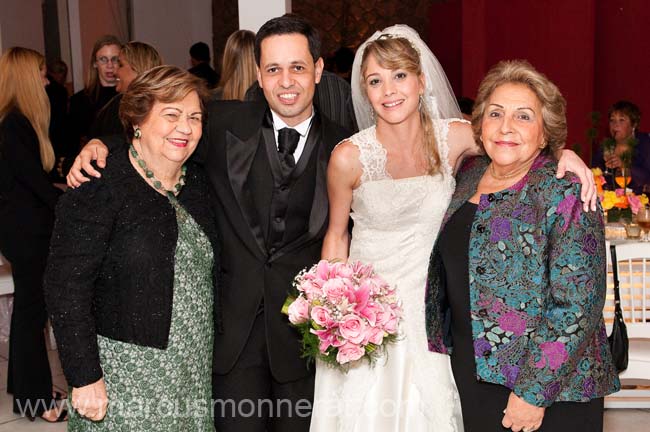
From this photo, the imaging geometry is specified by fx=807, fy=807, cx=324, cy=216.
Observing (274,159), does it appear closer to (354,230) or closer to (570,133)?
(354,230)

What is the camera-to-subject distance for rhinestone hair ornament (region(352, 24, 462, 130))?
2.81m

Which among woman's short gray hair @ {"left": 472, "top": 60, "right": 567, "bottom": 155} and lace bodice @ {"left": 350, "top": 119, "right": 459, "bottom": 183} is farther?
lace bodice @ {"left": 350, "top": 119, "right": 459, "bottom": 183}

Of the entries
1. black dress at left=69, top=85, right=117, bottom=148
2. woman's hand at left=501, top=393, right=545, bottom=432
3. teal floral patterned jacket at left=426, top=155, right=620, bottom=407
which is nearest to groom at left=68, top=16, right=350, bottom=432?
teal floral patterned jacket at left=426, top=155, right=620, bottom=407

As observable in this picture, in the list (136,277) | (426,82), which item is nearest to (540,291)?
(426,82)

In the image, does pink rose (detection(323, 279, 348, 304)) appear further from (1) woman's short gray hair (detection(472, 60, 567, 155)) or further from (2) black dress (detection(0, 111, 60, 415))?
(2) black dress (detection(0, 111, 60, 415))

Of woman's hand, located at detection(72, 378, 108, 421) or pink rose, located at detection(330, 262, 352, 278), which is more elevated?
pink rose, located at detection(330, 262, 352, 278)

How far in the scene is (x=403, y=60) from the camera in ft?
8.82

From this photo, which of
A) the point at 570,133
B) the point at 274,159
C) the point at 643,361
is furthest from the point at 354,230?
the point at 570,133

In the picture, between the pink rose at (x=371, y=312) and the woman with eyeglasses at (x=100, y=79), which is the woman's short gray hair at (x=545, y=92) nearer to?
the pink rose at (x=371, y=312)

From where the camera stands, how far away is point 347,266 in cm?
248

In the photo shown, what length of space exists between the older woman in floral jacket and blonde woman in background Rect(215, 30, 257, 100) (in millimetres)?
2079

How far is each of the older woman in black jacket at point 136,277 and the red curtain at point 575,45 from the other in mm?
6319

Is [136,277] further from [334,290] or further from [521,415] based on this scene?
[521,415]

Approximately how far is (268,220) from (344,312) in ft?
1.78
